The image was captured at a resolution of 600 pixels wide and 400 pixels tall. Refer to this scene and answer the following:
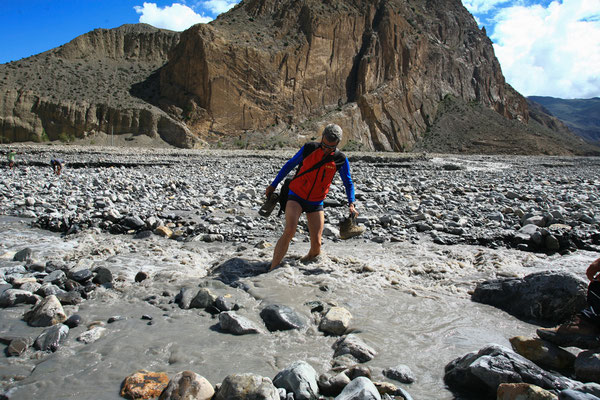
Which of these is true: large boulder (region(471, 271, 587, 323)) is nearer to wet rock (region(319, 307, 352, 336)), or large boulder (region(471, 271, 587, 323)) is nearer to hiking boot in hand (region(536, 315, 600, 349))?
hiking boot in hand (region(536, 315, 600, 349))

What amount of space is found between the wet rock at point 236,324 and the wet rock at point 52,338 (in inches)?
39.3

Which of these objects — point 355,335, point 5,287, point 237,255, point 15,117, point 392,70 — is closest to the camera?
point 355,335

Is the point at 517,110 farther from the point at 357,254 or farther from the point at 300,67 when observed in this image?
the point at 357,254

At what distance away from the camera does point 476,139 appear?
5553 cm

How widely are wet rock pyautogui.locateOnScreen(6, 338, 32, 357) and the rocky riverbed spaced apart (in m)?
0.01

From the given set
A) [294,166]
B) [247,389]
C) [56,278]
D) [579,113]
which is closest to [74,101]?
[56,278]

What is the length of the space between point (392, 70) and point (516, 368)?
56576mm

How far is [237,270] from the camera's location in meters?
3.87

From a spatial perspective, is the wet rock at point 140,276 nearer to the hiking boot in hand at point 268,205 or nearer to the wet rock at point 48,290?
the wet rock at point 48,290

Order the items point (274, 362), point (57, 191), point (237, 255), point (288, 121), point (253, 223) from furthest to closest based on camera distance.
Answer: point (288, 121) < point (57, 191) < point (253, 223) < point (237, 255) < point (274, 362)

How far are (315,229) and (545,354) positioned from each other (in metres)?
2.25

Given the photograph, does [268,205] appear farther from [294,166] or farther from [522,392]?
[522,392]

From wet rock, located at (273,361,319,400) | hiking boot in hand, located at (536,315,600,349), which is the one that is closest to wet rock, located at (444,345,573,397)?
hiking boot in hand, located at (536,315,600,349)

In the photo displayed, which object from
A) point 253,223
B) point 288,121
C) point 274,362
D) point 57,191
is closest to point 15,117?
point 288,121
